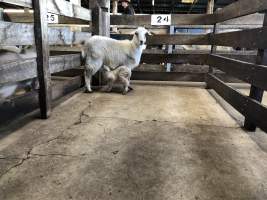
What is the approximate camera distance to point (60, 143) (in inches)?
79.8

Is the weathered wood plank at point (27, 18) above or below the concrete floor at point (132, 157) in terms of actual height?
above

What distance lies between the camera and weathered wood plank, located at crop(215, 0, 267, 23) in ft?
7.51

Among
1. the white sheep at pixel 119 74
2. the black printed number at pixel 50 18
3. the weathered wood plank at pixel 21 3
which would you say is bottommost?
the white sheep at pixel 119 74

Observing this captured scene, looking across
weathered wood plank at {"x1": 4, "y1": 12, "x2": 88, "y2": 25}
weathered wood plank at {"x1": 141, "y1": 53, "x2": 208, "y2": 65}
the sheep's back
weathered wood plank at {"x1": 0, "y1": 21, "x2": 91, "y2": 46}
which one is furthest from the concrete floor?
weathered wood plank at {"x1": 4, "y1": 12, "x2": 88, "y2": 25}

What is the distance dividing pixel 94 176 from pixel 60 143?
1.98 ft

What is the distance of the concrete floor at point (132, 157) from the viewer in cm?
142

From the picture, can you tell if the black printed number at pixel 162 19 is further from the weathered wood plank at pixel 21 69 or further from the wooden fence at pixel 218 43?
the weathered wood plank at pixel 21 69

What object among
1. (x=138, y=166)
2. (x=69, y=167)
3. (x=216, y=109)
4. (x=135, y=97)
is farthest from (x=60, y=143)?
(x=216, y=109)

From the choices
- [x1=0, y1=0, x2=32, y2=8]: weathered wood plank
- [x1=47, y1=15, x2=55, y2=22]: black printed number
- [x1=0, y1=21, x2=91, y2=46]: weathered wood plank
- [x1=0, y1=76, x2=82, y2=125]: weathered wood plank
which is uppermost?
[x1=47, y1=15, x2=55, y2=22]: black printed number

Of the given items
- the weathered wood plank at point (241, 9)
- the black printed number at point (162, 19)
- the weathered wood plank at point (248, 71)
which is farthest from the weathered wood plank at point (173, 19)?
the weathered wood plank at point (248, 71)

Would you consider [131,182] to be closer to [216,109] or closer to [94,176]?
A: [94,176]

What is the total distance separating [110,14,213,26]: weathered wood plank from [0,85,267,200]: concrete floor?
2087mm

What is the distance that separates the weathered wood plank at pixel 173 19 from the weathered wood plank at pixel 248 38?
3.10 feet

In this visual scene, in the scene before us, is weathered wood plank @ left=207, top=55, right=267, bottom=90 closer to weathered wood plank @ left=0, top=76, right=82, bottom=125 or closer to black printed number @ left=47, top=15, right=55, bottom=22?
weathered wood plank @ left=0, top=76, right=82, bottom=125
